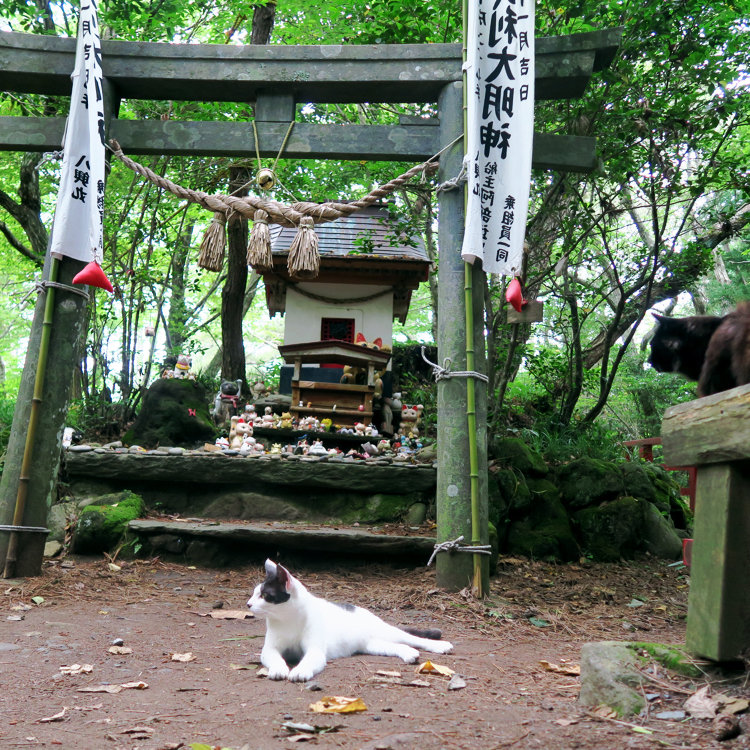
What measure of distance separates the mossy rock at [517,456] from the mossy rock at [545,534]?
305 mm

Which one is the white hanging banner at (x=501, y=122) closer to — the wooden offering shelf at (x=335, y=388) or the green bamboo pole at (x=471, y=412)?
the green bamboo pole at (x=471, y=412)

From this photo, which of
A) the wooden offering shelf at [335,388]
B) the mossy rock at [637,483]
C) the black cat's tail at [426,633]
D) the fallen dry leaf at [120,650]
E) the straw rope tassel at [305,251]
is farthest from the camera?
the wooden offering shelf at [335,388]

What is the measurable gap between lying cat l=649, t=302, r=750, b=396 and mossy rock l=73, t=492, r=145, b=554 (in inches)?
190

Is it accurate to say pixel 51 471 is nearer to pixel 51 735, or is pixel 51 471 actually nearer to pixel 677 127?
pixel 51 735

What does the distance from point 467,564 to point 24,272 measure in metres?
14.0

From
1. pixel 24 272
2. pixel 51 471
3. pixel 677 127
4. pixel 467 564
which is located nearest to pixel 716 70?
pixel 677 127

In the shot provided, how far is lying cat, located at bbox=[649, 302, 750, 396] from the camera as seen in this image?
11.7 feet

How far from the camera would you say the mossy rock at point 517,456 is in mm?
7180

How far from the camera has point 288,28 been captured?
1175 cm

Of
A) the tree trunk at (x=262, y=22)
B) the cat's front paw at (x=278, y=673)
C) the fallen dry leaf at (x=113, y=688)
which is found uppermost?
the tree trunk at (x=262, y=22)

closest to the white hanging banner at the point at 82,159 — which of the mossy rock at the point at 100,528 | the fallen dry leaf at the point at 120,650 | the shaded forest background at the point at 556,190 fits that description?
the shaded forest background at the point at 556,190

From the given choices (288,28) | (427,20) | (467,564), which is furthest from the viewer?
(288,28)

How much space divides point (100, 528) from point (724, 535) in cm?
525

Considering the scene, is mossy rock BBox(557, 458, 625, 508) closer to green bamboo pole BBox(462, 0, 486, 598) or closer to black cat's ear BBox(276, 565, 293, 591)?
green bamboo pole BBox(462, 0, 486, 598)
